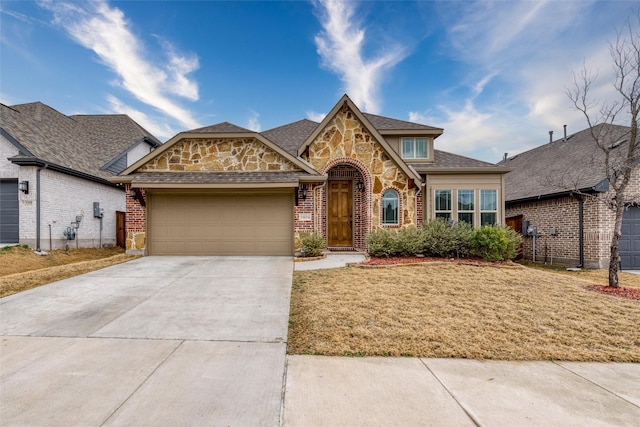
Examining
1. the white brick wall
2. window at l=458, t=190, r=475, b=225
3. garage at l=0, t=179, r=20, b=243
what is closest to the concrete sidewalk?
window at l=458, t=190, r=475, b=225

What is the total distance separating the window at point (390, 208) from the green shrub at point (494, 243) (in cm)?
305

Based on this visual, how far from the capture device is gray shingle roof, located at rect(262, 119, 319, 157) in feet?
45.0

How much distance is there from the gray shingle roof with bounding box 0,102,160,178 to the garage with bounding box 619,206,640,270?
21741 millimetres

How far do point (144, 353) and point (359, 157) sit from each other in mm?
9632

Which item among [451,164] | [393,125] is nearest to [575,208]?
[451,164]

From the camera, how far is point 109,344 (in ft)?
12.7

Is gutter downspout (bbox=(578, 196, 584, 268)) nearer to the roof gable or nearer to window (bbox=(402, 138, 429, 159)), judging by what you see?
window (bbox=(402, 138, 429, 159))

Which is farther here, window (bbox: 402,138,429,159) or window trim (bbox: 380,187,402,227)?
window (bbox: 402,138,429,159)

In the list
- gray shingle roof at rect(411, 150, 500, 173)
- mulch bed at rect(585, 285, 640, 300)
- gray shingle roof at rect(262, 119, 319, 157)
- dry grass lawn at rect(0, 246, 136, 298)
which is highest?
gray shingle roof at rect(262, 119, 319, 157)

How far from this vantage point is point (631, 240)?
37.0 feet

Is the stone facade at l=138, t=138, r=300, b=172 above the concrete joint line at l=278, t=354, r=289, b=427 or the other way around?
above

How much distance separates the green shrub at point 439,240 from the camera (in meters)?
9.75

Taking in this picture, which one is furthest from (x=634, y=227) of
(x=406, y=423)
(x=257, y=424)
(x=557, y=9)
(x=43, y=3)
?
(x=43, y=3)

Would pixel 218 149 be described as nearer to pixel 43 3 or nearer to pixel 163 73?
pixel 163 73
